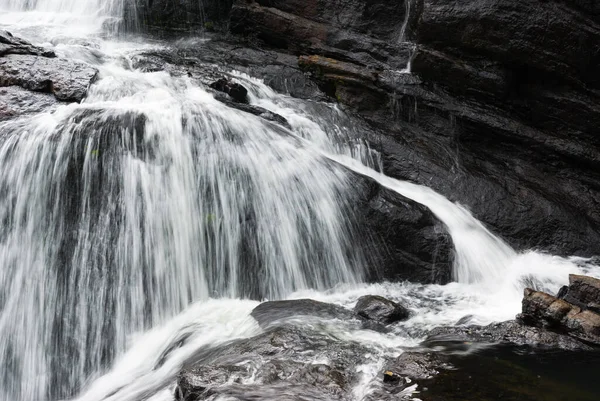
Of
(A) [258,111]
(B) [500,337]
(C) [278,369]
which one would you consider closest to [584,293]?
(B) [500,337]

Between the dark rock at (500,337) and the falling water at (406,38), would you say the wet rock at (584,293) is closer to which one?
the dark rock at (500,337)

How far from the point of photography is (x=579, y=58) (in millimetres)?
10016

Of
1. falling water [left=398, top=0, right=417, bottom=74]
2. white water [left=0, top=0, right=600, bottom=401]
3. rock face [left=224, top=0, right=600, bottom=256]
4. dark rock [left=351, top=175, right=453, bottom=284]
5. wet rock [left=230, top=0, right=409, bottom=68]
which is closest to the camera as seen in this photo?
white water [left=0, top=0, right=600, bottom=401]

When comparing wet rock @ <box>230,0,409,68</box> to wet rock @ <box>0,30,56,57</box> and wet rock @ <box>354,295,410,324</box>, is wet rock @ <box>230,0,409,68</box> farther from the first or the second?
wet rock @ <box>354,295,410,324</box>

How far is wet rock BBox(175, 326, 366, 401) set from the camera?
483 cm

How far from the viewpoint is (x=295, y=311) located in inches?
274

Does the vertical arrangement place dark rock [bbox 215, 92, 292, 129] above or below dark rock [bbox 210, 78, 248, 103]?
below

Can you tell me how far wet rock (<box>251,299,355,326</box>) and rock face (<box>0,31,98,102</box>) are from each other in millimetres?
4797

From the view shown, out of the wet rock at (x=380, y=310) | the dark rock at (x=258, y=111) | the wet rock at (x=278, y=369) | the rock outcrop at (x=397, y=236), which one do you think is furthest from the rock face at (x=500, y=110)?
the wet rock at (x=278, y=369)

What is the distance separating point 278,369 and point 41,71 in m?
6.99

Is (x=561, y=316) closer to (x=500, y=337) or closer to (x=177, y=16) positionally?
(x=500, y=337)

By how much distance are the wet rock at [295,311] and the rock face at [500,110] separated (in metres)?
3.77

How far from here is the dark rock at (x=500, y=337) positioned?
6.24 meters

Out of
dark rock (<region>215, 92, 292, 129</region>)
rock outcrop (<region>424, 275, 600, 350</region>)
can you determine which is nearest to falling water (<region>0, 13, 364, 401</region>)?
dark rock (<region>215, 92, 292, 129</region>)
